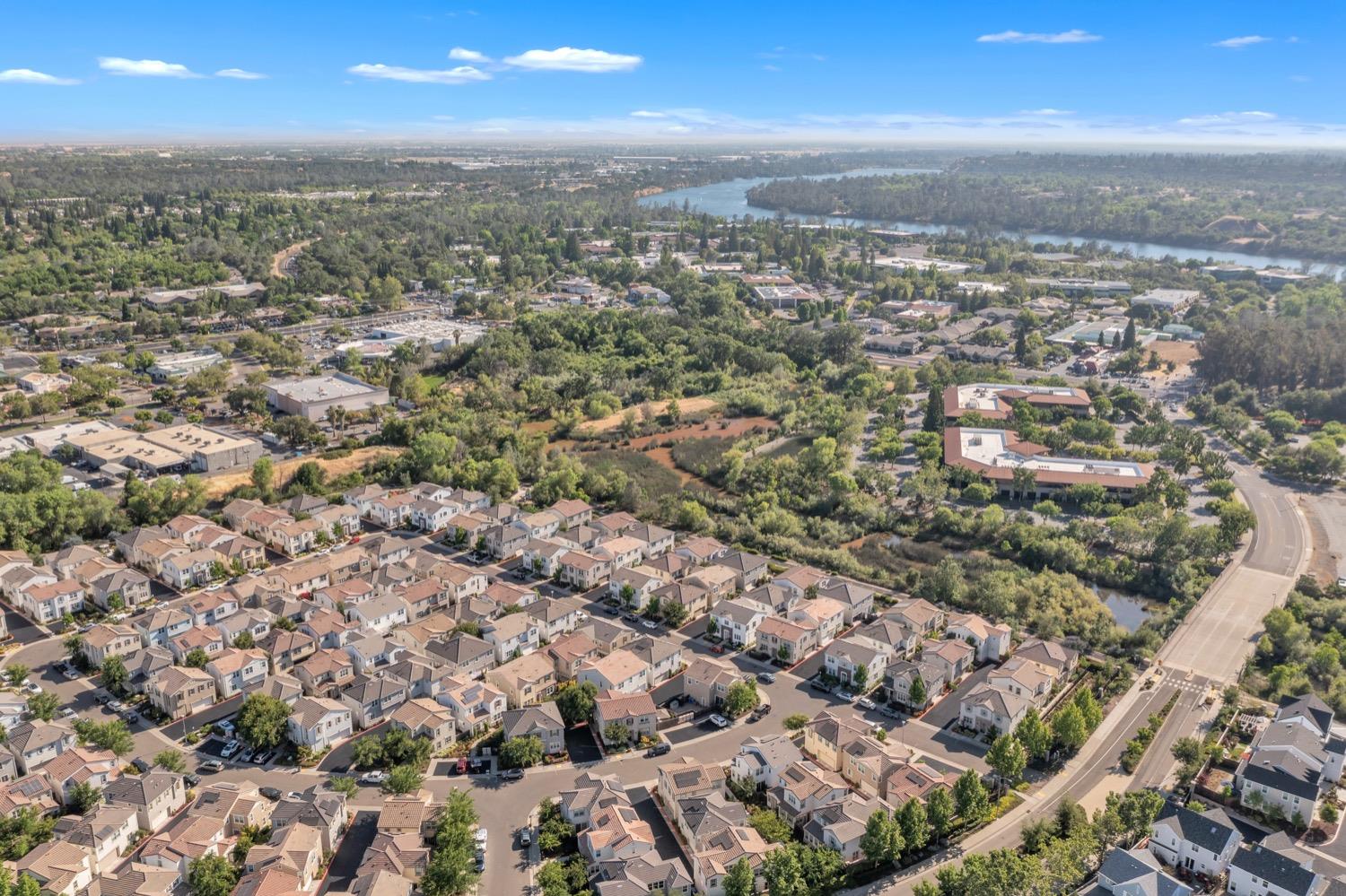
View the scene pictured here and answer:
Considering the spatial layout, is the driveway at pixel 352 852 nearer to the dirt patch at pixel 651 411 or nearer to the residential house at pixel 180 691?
the residential house at pixel 180 691

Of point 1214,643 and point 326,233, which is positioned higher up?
point 326,233

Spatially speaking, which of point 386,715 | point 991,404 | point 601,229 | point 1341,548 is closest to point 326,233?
point 601,229

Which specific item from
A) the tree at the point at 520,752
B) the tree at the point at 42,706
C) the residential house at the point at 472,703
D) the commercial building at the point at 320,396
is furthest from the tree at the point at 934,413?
the tree at the point at 42,706

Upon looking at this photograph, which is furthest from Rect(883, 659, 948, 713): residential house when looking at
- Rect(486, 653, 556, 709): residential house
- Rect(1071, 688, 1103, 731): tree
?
Rect(486, 653, 556, 709): residential house

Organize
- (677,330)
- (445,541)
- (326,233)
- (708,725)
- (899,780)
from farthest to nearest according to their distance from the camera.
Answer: (326,233)
(677,330)
(445,541)
(708,725)
(899,780)

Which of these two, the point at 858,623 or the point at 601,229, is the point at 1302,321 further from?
the point at 601,229

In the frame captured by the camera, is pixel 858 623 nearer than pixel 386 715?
No

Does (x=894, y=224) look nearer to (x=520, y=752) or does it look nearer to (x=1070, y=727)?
(x=1070, y=727)
